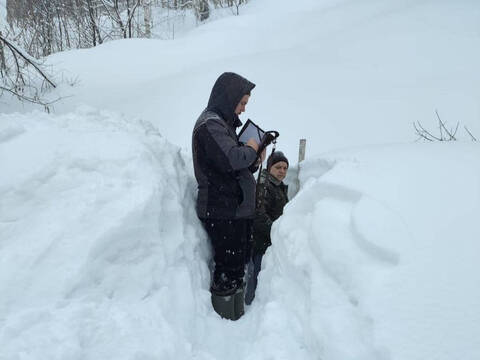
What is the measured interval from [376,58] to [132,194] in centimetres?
599

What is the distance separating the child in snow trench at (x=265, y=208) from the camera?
3.08 m

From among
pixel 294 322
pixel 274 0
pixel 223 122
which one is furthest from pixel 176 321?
pixel 274 0

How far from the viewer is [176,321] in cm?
207

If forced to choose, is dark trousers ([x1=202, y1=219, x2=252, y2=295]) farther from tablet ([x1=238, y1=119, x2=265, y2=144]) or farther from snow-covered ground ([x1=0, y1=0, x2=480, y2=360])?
tablet ([x1=238, y1=119, x2=265, y2=144])

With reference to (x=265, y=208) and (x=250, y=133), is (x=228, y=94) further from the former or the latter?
(x=265, y=208)

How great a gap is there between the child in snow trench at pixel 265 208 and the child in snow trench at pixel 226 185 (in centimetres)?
26

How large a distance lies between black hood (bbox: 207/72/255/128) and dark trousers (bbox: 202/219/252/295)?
2.49 ft

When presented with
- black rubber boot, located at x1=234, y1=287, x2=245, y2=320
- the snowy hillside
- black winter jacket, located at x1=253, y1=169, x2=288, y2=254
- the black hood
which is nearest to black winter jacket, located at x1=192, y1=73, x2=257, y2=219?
the black hood

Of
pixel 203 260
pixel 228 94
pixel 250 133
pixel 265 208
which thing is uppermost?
pixel 228 94

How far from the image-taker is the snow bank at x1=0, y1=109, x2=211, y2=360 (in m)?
1.68

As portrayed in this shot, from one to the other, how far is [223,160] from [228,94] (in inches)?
19.5

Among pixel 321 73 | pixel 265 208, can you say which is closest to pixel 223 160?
pixel 265 208

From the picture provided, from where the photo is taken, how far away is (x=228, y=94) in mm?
2641

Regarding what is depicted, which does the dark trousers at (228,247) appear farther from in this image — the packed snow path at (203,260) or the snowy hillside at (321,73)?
the snowy hillside at (321,73)
